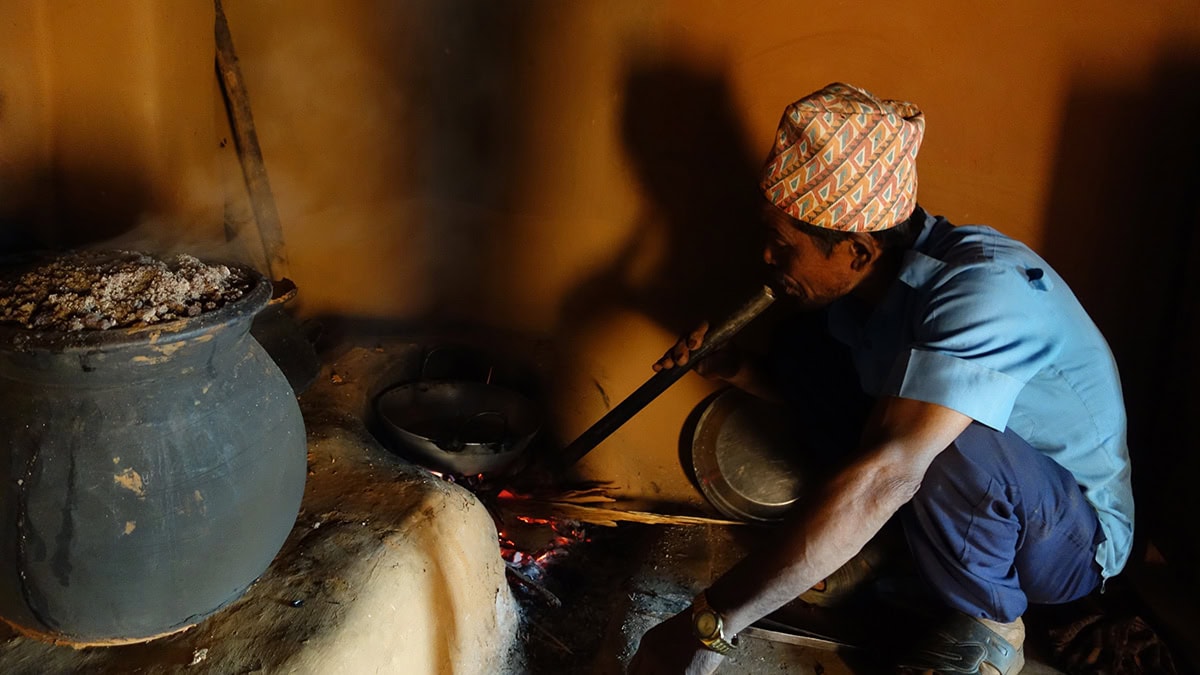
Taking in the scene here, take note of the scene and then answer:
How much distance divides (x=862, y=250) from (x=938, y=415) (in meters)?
0.52

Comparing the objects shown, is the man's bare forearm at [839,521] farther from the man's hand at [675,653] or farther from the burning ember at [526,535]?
the burning ember at [526,535]

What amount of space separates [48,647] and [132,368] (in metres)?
0.62

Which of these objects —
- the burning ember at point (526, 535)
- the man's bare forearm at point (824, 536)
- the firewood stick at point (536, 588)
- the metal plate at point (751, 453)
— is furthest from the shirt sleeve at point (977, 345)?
the burning ember at point (526, 535)

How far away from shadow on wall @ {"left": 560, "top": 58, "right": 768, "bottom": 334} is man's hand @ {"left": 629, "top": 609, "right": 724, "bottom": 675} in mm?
1029

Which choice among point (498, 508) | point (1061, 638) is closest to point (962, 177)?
point (1061, 638)

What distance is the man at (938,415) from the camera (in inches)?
62.2

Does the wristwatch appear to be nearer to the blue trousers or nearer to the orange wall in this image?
the blue trousers

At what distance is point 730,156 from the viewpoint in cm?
247

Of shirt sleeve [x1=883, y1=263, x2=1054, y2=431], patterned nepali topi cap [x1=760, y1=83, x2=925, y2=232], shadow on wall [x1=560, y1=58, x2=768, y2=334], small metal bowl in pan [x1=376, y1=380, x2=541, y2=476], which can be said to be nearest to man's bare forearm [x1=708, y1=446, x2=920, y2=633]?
shirt sleeve [x1=883, y1=263, x2=1054, y2=431]

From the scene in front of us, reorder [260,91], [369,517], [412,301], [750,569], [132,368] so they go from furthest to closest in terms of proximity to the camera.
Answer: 1. [412,301]
2. [260,91]
3. [369,517]
4. [750,569]
5. [132,368]

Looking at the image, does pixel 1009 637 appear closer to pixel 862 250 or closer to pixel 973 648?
pixel 973 648

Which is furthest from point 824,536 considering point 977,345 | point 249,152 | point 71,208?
point 249,152

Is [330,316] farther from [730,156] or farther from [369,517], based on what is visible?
[730,156]

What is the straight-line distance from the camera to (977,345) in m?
1.63
